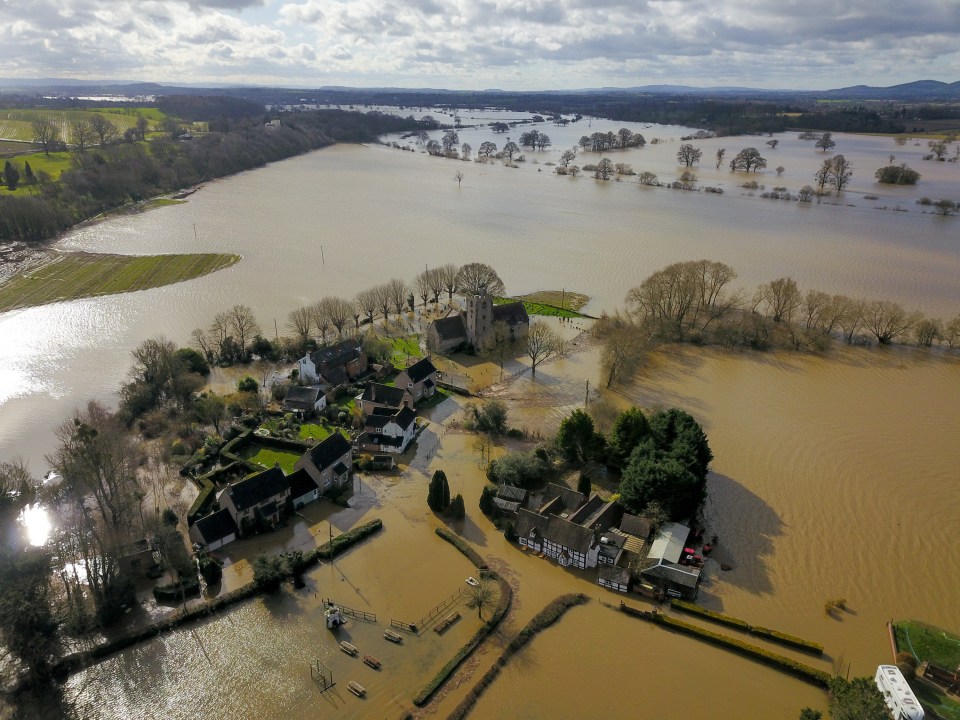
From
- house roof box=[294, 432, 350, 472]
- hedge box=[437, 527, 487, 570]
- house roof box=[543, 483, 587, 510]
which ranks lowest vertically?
hedge box=[437, 527, 487, 570]

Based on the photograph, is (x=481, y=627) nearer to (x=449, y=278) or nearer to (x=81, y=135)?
(x=449, y=278)

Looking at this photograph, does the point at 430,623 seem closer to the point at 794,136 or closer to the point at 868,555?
the point at 868,555

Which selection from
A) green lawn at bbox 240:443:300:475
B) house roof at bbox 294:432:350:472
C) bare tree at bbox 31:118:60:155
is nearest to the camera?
house roof at bbox 294:432:350:472

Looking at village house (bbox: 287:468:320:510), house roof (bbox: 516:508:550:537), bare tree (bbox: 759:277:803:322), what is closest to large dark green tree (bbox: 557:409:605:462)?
house roof (bbox: 516:508:550:537)

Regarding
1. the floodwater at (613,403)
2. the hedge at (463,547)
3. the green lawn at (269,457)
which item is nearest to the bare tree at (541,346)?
the floodwater at (613,403)

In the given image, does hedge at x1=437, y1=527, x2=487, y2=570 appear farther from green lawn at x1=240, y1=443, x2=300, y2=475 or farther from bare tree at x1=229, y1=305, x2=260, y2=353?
bare tree at x1=229, y1=305, x2=260, y2=353

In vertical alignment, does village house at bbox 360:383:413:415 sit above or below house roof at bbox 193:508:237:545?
above

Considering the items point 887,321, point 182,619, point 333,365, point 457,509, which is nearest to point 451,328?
point 333,365
